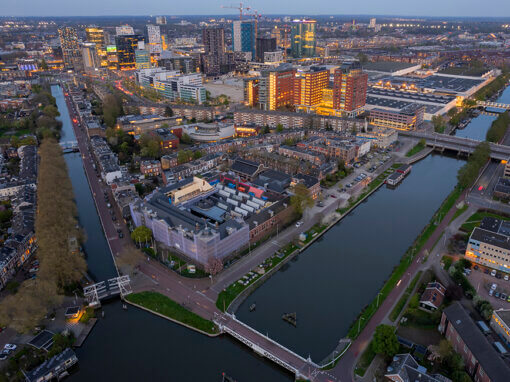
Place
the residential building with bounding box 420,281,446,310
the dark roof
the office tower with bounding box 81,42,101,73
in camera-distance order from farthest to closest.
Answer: the office tower with bounding box 81,42,101,73, the residential building with bounding box 420,281,446,310, the dark roof

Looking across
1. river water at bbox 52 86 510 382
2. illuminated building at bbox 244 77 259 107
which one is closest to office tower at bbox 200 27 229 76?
illuminated building at bbox 244 77 259 107

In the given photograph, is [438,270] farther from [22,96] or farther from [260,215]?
[22,96]

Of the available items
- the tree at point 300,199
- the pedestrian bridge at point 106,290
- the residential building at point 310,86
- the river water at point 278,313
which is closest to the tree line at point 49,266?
the pedestrian bridge at point 106,290

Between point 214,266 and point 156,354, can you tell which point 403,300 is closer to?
point 214,266

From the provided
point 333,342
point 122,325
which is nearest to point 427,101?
point 333,342

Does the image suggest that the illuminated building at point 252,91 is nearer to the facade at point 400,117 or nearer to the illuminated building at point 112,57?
the facade at point 400,117

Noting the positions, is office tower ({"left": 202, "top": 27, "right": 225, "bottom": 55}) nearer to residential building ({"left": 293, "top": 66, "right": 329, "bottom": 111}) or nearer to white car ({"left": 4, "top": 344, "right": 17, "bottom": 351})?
residential building ({"left": 293, "top": 66, "right": 329, "bottom": 111})

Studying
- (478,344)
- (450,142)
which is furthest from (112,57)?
(478,344)
